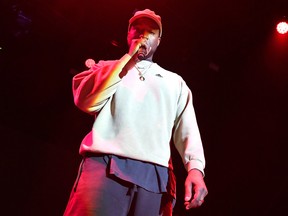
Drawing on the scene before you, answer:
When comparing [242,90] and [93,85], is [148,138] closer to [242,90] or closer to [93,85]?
[93,85]

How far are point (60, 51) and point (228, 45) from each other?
1.93m

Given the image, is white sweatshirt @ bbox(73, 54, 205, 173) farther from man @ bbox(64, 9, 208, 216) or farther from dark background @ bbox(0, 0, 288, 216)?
dark background @ bbox(0, 0, 288, 216)

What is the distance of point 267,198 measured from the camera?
4.59 meters

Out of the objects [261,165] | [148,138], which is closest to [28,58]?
[261,165]

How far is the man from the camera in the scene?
4.81 feet

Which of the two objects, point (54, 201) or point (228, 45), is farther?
point (228, 45)

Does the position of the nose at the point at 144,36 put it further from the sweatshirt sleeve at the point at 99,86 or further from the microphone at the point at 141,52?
the sweatshirt sleeve at the point at 99,86

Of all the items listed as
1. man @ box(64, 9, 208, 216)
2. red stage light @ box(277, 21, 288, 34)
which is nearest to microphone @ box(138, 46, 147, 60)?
man @ box(64, 9, 208, 216)

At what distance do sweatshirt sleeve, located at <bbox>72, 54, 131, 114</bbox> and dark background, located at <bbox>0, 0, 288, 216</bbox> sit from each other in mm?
2764

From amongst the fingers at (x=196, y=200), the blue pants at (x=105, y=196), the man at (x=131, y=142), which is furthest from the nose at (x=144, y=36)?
the fingers at (x=196, y=200)

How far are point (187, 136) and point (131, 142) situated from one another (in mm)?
336

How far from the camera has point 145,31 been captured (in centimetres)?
185

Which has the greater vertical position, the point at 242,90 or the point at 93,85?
the point at 242,90

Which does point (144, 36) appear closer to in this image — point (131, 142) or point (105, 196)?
point (131, 142)
